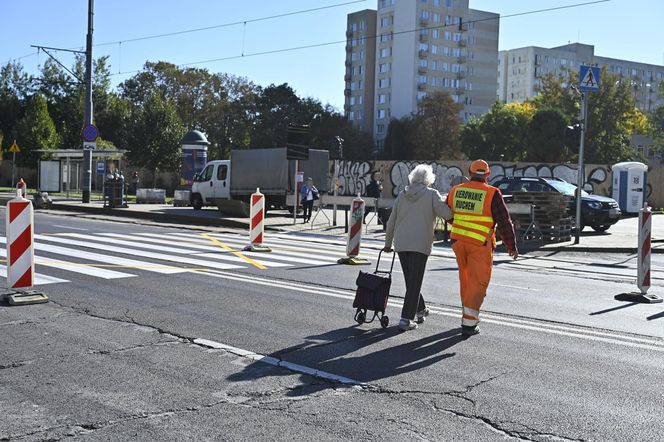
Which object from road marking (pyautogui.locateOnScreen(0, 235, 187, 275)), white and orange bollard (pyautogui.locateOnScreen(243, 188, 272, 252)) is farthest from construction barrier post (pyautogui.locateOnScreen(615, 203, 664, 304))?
white and orange bollard (pyautogui.locateOnScreen(243, 188, 272, 252))

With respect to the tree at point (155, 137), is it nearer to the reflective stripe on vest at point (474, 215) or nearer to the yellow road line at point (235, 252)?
the yellow road line at point (235, 252)

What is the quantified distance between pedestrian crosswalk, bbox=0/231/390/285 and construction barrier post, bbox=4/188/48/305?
1.26 metres

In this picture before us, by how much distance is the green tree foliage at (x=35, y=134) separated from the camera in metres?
58.6

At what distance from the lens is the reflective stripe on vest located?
7.19 m

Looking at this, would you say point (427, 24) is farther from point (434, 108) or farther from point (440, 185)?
point (440, 185)

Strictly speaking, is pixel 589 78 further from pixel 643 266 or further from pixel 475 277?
pixel 475 277

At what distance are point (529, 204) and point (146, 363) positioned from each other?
14636 mm

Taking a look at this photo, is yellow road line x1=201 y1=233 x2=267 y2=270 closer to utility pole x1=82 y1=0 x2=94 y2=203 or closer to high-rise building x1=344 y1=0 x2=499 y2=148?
utility pole x1=82 y1=0 x2=94 y2=203

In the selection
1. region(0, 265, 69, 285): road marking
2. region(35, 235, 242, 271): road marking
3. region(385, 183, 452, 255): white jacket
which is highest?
region(385, 183, 452, 255): white jacket

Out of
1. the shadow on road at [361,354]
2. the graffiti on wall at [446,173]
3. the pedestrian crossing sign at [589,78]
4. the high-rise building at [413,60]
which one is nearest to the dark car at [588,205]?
the pedestrian crossing sign at [589,78]

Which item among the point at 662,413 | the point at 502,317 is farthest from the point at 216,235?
the point at 662,413

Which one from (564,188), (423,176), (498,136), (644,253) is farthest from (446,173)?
(498,136)

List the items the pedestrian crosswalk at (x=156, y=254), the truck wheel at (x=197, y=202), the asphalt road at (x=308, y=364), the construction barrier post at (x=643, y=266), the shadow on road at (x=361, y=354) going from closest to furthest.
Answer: the asphalt road at (x=308, y=364) → the shadow on road at (x=361, y=354) → the construction barrier post at (x=643, y=266) → the pedestrian crosswalk at (x=156, y=254) → the truck wheel at (x=197, y=202)

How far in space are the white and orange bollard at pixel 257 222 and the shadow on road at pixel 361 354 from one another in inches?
309
